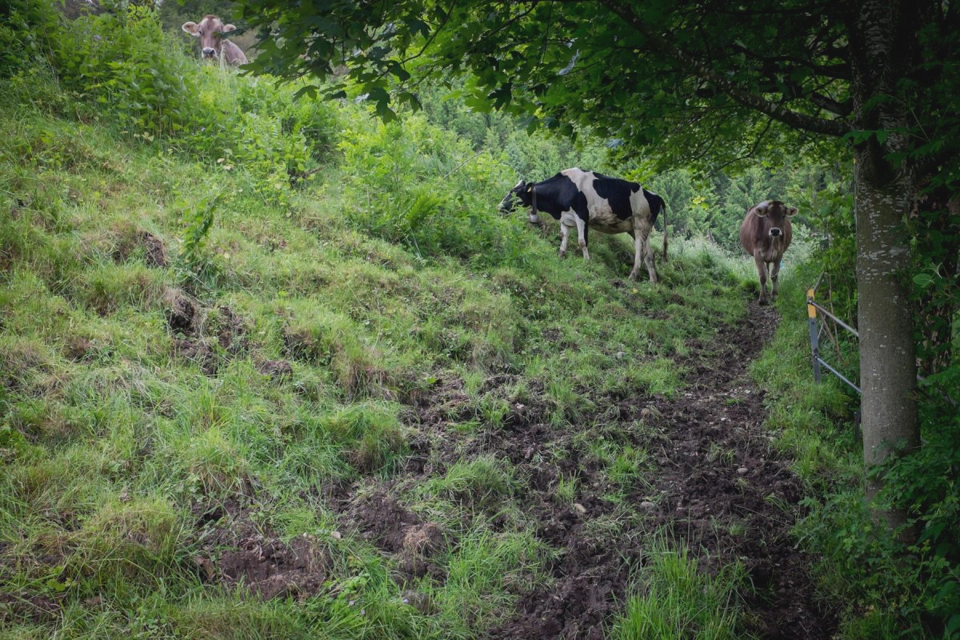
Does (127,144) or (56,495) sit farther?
(127,144)

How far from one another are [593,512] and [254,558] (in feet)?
6.89

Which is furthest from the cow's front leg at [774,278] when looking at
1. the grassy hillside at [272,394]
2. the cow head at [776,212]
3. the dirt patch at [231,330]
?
the dirt patch at [231,330]

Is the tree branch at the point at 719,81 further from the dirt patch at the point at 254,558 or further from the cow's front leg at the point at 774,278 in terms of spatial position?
the cow's front leg at the point at 774,278

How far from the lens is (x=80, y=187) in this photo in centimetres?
624

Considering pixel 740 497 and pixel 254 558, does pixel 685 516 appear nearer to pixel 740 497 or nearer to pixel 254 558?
pixel 740 497

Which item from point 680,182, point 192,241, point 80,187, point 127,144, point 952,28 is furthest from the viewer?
point 680,182

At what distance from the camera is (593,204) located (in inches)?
465

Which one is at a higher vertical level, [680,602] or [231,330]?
[231,330]

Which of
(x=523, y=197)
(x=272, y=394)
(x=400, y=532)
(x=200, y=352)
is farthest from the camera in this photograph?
(x=523, y=197)

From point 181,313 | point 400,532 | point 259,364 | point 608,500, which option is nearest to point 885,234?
point 608,500

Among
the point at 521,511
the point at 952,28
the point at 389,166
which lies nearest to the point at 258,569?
the point at 521,511

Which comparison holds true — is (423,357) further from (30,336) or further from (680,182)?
(680,182)

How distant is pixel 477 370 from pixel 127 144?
17.5ft

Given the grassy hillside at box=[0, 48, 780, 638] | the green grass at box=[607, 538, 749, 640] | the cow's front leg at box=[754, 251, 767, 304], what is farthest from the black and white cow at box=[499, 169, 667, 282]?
the green grass at box=[607, 538, 749, 640]
